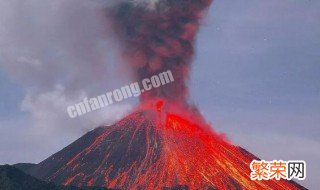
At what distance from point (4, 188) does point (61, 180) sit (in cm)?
2971

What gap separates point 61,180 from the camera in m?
105

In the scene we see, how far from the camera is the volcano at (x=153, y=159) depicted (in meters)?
99.3

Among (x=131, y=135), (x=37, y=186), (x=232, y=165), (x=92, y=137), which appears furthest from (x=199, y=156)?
(x=37, y=186)

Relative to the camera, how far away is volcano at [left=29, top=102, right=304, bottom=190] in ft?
326

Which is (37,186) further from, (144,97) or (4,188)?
(144,97)
